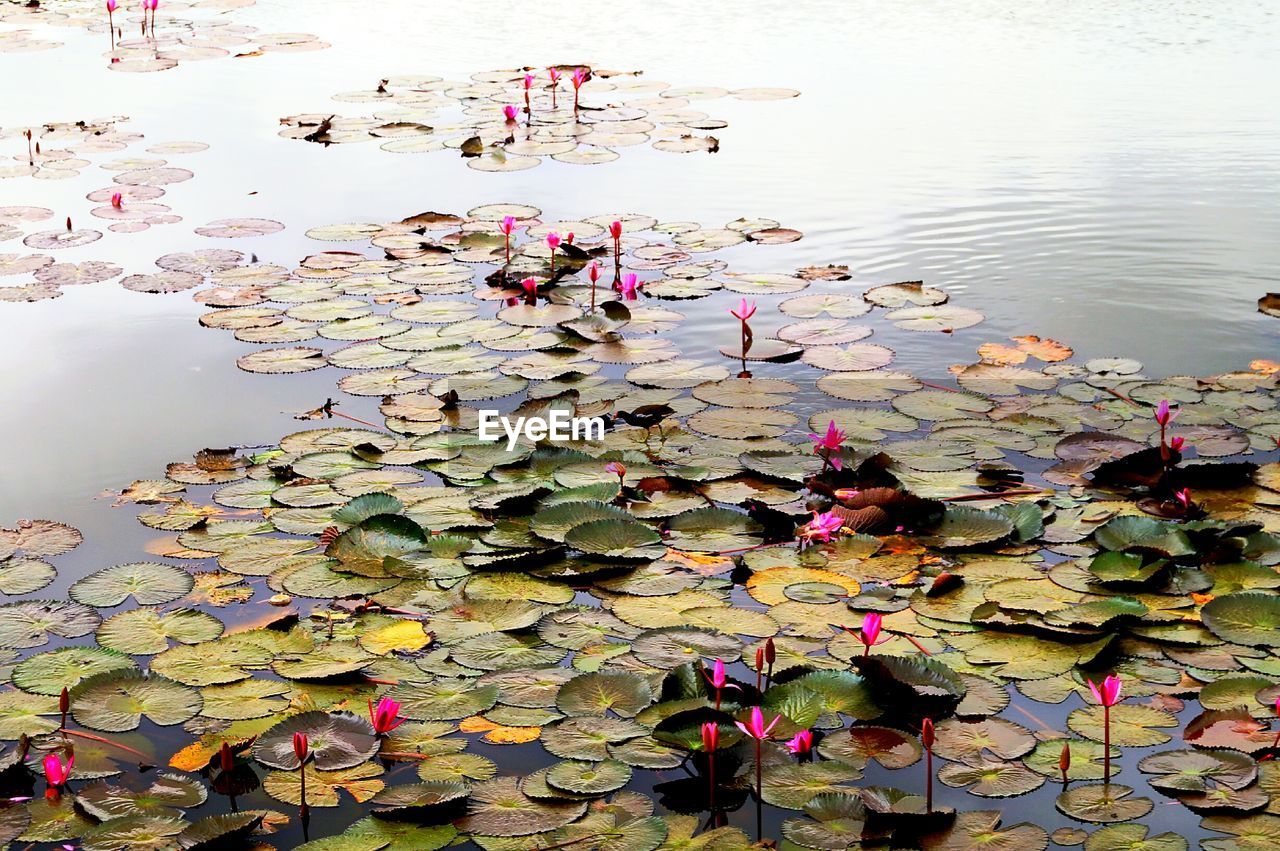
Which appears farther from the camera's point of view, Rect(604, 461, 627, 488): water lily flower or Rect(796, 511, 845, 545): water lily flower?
Rect(604, 461, 627, 488): water lily flower

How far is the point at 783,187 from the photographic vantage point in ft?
19.4

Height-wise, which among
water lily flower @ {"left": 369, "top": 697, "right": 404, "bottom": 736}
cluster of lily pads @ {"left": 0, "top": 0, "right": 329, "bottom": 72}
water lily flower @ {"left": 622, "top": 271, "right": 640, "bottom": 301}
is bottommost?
water lily flower @ {"left": 369, "top": 697, "right": 404, "bottom": 736}

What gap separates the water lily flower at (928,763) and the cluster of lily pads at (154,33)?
295 inches

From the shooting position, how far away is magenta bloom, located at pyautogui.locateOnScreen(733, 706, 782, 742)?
6.87 ft

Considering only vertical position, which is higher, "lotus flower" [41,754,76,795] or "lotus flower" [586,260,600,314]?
"lotus flower" [586,260,600,314]

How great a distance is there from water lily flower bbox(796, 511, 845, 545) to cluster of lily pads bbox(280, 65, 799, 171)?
3520 millimetres

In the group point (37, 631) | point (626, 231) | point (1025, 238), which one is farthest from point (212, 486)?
point (1025, 238)

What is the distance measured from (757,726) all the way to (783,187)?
410 cm

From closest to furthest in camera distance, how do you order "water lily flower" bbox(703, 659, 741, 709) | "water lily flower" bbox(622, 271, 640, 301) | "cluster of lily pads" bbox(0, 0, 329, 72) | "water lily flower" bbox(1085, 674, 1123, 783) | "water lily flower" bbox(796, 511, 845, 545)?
1. "water lily flower" bbox(1085, 674, 1123, 783)
2. "water lily flower" bbox(703, 659, 741, 709)
3. "water lily flower" bbox(796, 511, 845, 545)
4. "water lily flower" bbox(622, 271, 640, 301)
5. "cluster of lily pads" bbox(0, 0, 329, 72)

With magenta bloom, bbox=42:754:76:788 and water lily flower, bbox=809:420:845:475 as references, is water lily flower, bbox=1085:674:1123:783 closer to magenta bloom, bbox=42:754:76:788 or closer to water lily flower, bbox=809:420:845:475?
water lily flower, bbox=809:420:845:475

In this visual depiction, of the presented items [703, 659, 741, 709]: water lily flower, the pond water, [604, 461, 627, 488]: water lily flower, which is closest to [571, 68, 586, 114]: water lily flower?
the pond water

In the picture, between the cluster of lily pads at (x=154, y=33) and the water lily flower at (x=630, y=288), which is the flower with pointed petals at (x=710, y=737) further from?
the cluster of lily pads at (x=154, y=33)

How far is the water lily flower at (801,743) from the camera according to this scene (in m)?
2.24

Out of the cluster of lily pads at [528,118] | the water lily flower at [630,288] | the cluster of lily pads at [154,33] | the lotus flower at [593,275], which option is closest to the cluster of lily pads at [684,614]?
the lotus flower at [593,275]
